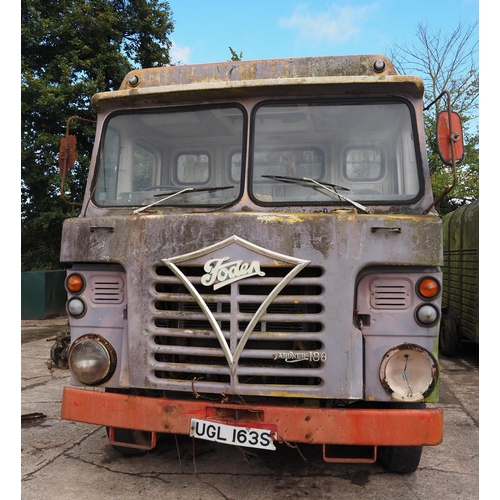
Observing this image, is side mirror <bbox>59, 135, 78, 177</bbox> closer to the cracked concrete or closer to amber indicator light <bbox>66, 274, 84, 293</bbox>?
amber indicator light <bbox>66, 274, 84, 293</bbox>

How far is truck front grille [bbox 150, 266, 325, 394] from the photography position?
9.52 ft

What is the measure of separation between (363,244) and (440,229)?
1.51ft

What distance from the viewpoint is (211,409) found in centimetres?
296

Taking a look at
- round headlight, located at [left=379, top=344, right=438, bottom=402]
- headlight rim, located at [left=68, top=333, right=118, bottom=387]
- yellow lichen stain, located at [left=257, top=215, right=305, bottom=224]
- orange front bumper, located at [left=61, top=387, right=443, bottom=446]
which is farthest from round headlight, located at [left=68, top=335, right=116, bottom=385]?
round headlight, located at [left=379, top=344, right=438, bottom=402]

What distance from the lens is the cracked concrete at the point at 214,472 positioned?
126 inches

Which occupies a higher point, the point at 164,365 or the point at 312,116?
the point at 312,116

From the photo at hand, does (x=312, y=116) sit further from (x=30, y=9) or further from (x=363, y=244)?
(x=30, y=9)

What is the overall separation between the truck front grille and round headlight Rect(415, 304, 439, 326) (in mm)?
592

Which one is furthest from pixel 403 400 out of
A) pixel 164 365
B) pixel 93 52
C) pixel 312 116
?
pixel 93 52

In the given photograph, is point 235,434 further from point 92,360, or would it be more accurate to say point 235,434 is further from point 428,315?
point 428,315

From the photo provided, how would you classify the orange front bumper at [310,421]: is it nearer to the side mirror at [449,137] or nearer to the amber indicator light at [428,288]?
the amber indicator light at [428,288]

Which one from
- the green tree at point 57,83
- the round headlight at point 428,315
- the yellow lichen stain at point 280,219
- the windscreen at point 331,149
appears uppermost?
the green tree at point 57,83

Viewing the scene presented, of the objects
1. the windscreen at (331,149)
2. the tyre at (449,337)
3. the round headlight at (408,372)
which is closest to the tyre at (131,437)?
the round headlight at (408,372)

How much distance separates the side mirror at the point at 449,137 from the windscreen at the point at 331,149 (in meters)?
0.17
